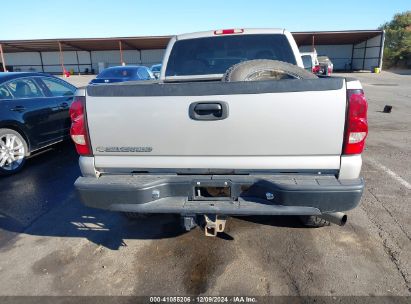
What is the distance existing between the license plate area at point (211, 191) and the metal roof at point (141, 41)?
3504cm

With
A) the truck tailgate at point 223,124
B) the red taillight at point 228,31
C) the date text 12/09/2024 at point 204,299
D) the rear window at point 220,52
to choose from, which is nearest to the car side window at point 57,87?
the rear window at point 220,52

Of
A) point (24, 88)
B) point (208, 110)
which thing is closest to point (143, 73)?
point (24, 88)

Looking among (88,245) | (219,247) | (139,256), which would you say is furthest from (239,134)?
(88,245)

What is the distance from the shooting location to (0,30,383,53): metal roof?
3482 centimetres

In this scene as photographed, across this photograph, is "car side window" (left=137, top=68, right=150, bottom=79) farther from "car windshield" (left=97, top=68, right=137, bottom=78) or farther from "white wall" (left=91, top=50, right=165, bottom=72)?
"white wall" (left=91, top=50, right=165, bottom=72)

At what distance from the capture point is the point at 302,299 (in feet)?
8.00

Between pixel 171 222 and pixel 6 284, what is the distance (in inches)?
66.6

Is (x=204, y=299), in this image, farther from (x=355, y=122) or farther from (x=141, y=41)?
(x=141, y=41)

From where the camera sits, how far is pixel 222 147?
250cm

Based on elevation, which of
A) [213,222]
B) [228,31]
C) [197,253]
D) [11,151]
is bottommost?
[197,253]

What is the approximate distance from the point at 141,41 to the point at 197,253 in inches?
1492

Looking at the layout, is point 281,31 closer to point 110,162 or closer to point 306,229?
point 306,229

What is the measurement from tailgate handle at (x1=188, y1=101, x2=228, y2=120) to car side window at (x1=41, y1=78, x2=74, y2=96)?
5.03 m

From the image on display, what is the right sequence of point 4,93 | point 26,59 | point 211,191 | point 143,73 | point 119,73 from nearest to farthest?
point 211,191 < point 4,93 < point 119,73 < point 143,73 < point 26,59
